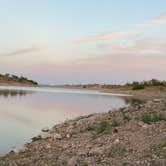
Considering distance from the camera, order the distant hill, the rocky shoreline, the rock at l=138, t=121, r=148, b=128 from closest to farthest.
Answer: the rocky shoreline < the rock at l=138, t=121, r=148, b=128 < the distant hill

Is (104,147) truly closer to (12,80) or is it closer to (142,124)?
(142,124)

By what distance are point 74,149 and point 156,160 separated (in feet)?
9.20

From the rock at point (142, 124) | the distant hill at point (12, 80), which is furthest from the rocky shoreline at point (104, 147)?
the distant hill at point (12, 80)

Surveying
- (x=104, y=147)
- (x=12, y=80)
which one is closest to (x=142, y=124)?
(x=104, y=147)

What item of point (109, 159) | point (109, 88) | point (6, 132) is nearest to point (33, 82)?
point (109, 88)

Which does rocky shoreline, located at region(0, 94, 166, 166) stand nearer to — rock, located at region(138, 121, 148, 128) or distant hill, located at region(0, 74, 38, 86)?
rock, located at region(138, 121, 148, 128)

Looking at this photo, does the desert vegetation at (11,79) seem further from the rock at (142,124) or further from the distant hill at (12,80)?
the rock at (142,124)

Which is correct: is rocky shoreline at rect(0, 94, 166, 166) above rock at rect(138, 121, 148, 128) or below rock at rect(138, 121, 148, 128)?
below

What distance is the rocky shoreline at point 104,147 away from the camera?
29.2 feet

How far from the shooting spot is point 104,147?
10125 mm

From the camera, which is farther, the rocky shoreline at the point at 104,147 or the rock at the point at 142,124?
the rock at the point at 142,124

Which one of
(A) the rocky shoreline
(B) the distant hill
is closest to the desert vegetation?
(B) the distant hill

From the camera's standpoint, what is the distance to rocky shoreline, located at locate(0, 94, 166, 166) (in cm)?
889

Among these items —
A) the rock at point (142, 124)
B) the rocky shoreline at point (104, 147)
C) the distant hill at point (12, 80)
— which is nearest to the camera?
the rocky shoreline at point (104, 147)
